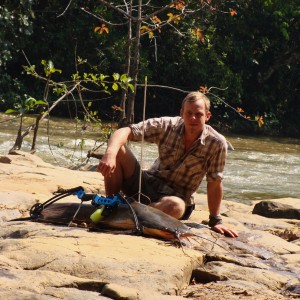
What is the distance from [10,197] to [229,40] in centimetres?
1651

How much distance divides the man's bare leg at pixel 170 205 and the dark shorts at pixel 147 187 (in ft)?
0.48

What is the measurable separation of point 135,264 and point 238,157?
1088 cm

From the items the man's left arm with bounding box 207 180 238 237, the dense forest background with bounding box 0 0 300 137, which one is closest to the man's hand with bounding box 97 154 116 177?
the man's left arm with bounding box 207 180 238 237

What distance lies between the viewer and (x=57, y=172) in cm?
781

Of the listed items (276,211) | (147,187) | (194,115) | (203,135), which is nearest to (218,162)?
(203,135)

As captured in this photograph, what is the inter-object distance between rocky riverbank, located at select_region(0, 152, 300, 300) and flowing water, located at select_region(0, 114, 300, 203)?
15.6 ft

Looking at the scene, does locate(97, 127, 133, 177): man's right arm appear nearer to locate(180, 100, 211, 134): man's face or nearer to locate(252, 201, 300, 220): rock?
locate(180, 100, 211, 134): man's face

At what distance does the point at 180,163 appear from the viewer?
554 centimetres

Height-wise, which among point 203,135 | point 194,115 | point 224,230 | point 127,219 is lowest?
point 224,230

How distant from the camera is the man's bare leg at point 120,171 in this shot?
544 cm

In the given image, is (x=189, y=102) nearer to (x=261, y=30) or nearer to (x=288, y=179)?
(x=288, y=179)

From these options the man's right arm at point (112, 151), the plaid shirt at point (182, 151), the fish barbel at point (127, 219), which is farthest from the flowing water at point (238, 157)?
the fish barbel at point (127, 219)

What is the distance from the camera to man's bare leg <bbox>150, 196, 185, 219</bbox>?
536 centimetres

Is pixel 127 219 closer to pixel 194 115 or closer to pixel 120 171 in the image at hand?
pixel 120 171
